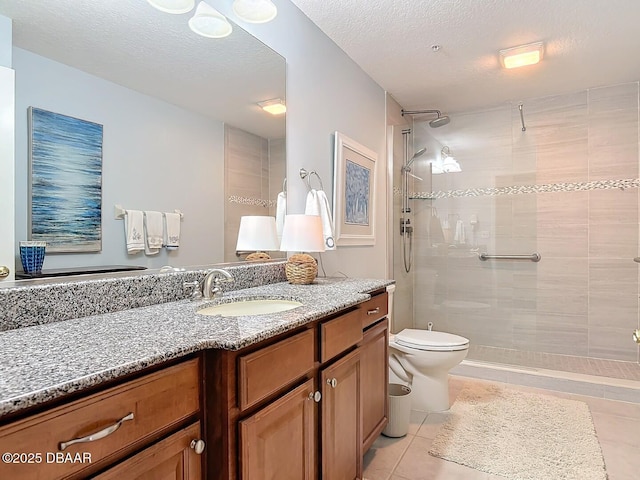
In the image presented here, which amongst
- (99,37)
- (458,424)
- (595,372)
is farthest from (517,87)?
(99,37)

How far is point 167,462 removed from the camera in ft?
2.64

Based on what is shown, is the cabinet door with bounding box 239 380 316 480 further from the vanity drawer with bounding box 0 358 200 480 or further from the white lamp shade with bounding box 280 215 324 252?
the white lamp shade with bounding box 280 215 324 252

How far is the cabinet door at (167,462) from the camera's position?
0.72 meters

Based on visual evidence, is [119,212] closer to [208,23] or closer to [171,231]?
[171,231]

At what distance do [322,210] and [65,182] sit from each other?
1.28m

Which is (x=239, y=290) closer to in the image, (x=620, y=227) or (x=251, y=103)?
(x=251, y=103)

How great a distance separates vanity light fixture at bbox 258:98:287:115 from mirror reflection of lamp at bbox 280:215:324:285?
536 millimetres

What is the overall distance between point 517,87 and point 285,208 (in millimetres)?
2317

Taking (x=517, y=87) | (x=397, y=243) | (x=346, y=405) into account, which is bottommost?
(x=346, y=405)

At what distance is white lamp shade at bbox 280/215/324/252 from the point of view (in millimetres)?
1900

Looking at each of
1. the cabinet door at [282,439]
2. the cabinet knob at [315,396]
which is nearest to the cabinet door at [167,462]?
the cabinet door at [282,439]

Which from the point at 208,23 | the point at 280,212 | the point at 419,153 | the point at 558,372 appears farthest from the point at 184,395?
the point at 419,153

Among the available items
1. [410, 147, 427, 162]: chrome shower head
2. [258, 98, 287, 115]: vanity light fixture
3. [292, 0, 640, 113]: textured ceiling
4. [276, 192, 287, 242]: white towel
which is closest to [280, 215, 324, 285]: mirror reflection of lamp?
[276, 192, 287, 242]: white towel

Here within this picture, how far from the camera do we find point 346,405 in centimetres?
148
